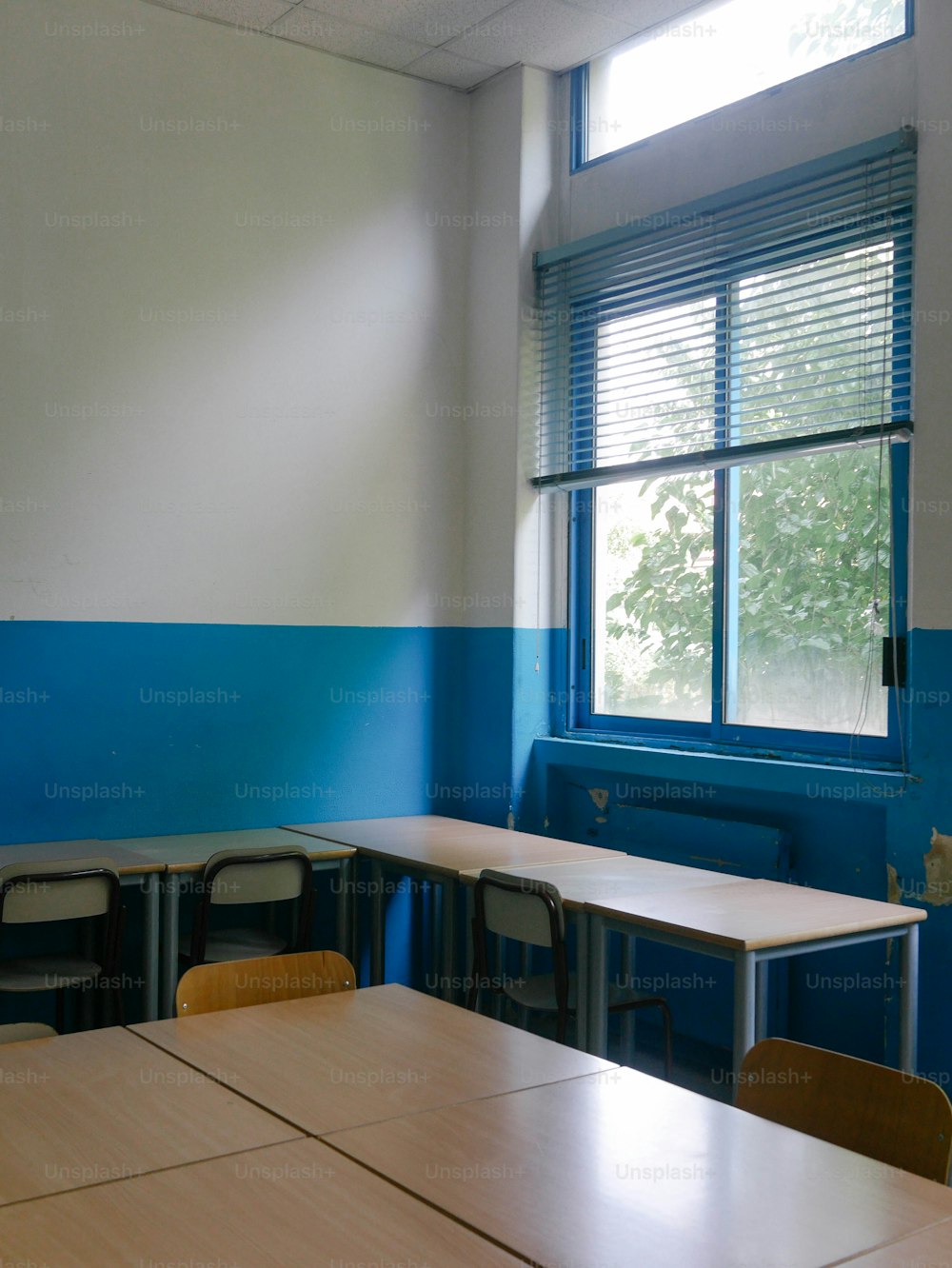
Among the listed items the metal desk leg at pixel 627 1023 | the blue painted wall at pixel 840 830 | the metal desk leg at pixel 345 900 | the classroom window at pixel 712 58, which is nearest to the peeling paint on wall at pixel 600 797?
the blue painted wall at pixel 840 830

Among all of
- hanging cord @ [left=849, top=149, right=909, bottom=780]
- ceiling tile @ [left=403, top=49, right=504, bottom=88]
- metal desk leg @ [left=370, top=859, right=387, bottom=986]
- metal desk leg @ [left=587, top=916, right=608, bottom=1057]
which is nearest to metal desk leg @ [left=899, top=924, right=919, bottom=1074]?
hanging cord @ [left=849, top=149, right=909, bottom=780]

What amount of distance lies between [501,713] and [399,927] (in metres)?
1.00

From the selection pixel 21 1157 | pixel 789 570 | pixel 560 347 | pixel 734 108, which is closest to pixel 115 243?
pixel 560 347

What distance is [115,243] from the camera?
4555 mm

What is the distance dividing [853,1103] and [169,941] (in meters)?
2.57

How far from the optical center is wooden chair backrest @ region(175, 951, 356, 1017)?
8.53 ft

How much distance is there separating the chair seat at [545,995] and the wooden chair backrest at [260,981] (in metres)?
1.04

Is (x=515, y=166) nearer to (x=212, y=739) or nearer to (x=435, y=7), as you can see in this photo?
(x=435, y=7)

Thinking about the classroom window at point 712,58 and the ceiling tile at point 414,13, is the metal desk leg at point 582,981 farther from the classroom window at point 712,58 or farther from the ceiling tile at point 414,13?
the ceiling tile at point 414,13

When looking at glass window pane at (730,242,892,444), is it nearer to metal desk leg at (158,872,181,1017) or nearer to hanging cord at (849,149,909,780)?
hanging cord at (849,149,909,780)

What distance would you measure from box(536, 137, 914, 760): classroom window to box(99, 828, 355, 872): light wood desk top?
1.40m

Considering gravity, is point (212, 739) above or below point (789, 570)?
below

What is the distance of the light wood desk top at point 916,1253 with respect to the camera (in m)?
1.50

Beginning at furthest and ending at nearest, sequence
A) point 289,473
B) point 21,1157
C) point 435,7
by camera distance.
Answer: point 289,473 → point 435,7 → point 21,1157
